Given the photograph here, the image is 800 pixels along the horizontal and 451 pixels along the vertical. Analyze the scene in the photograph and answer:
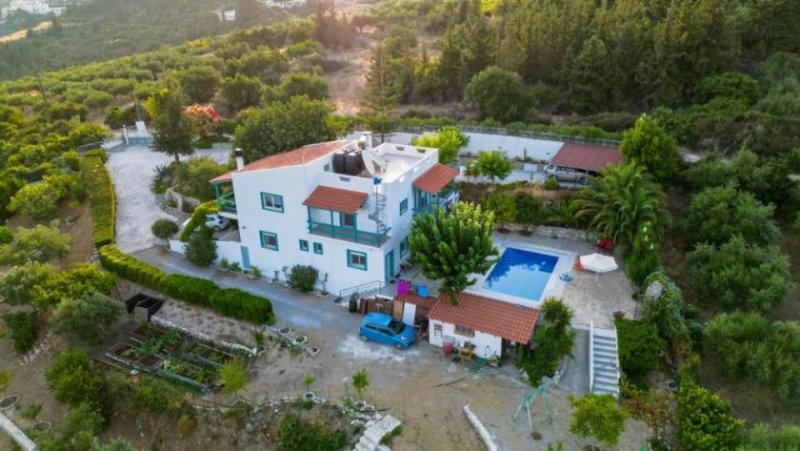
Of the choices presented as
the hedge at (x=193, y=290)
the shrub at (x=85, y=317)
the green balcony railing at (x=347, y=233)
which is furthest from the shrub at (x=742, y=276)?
the shrub at (x=85, y=317)

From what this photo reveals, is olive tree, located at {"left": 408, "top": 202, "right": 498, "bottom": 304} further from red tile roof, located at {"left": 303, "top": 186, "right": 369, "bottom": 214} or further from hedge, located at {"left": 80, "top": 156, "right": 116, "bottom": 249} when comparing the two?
hedge, located at {"left": 80, "top": 156, "right": 116, "bottom": 249}

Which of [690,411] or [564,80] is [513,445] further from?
[564,80]

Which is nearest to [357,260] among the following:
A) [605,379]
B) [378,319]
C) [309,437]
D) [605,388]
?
[378,319]

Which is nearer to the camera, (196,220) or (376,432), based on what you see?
(376,432)

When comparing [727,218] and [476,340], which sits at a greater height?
[727,218]

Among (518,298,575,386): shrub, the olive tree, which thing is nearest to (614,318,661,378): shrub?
(518,298,575,386): shrub

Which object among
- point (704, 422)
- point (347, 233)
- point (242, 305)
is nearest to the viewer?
point (704, 422)

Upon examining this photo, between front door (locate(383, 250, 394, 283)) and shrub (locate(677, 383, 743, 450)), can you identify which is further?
front door (locate(383, 250, 394, 283))

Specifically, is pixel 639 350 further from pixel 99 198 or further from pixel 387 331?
pixel 99 198

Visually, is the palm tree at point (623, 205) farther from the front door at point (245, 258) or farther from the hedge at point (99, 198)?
the hedge at point (99, 198)
